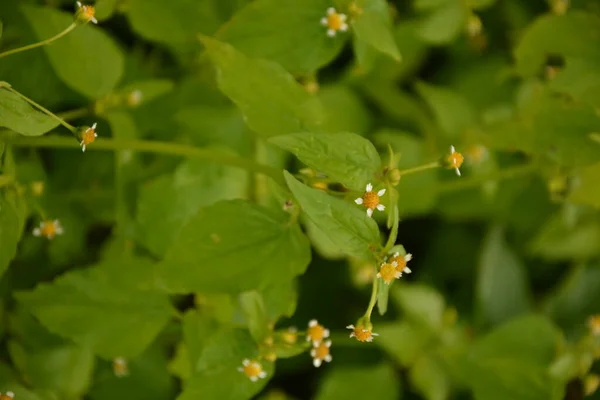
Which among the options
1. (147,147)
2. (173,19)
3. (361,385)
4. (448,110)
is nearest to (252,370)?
(147,147)

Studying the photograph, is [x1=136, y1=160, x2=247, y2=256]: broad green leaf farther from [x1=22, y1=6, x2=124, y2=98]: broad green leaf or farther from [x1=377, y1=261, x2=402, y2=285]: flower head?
[x1=377, y1=261, x2=402, y2=285]: flower head

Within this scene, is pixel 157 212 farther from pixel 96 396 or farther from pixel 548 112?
pixel 548 112

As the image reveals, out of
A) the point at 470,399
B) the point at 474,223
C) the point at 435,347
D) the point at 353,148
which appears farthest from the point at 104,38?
the point at 470,399

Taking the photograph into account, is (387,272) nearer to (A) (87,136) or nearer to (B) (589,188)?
(A) (87,136)

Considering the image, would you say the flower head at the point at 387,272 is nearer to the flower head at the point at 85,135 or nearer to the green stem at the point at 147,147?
the green stem at the point at 147,147

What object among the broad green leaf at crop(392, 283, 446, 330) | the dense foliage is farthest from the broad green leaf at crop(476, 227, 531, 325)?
the broad green leaf at crop(392, 283, 446, 330)
